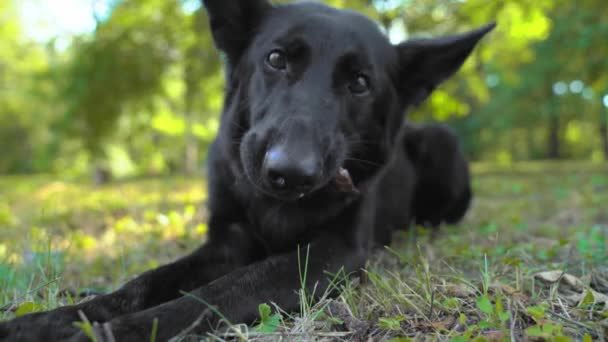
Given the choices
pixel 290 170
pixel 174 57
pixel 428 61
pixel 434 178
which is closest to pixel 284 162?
pixel 290 170

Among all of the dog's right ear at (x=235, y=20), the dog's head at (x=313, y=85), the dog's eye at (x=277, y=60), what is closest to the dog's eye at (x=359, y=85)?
the dog's head at (x=313, y=85)

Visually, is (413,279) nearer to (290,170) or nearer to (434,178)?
(290,170)

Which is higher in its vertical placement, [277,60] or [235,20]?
[235,20]

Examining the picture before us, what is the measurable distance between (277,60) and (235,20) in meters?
0.44

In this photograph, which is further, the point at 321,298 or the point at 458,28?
the point at 458,28

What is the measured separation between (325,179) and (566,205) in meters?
4.35

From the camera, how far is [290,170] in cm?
147

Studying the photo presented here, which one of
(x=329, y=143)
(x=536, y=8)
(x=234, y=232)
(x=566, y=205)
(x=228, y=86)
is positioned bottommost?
(x=566, y=205)

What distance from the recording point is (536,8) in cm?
676

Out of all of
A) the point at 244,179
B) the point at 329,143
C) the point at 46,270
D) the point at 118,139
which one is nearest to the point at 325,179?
the point at 329,143

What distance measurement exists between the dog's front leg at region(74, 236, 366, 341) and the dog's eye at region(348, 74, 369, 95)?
0.67m

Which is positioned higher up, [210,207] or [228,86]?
[228,86]

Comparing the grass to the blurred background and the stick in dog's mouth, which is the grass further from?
the blurred background

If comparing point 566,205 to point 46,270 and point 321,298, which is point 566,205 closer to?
point 321,298
